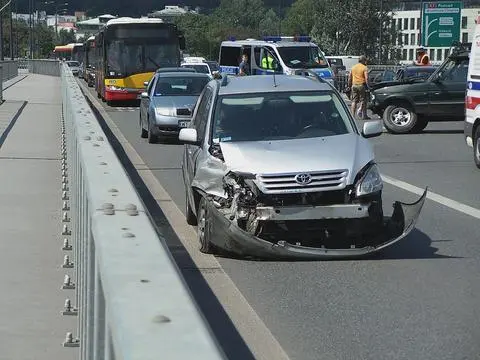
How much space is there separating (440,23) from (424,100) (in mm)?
31714

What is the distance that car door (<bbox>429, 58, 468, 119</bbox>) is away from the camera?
25.0 metres

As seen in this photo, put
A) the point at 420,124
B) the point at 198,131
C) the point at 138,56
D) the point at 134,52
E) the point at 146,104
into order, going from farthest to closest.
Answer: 1. the point at 134,52
2. the point at 138,56
3. the point at 420,124
4. the point at 146,104
5. the point at 198,131

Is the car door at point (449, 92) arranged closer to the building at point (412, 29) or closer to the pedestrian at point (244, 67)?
the pedestrian at point (244, 67)

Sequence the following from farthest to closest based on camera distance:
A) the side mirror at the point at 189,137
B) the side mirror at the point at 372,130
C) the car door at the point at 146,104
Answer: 1. the car door at the point at 146,104
2. the side mirror at the point at 372,130
3. the side mirror at the point at 189,137

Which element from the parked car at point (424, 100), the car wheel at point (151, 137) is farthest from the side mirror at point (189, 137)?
A: the parked car at point (424, 100)

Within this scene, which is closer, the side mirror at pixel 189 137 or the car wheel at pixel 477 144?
the side mirror at pixel 189 137

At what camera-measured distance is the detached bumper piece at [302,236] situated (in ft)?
30.2

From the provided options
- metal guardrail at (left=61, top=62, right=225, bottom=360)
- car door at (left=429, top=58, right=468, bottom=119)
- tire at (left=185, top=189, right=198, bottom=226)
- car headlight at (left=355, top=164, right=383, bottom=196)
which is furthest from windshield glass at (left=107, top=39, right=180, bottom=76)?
metal guardrail at (left=61, top=62, right=225, bottom=360)

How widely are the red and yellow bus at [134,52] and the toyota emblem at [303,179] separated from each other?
2954cm

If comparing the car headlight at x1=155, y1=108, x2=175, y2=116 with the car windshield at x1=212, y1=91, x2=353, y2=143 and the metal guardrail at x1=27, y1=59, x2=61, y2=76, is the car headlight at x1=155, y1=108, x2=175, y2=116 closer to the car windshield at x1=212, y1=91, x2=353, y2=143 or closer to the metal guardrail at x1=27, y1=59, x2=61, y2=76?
the car windshield at x1=212, y1=91, x2=353, y2=143

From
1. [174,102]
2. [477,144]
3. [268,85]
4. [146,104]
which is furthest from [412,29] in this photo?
[268,85]

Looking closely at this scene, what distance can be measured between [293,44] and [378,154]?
18188 mm

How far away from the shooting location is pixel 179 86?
80.9 feet

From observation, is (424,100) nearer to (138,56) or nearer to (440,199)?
(440,199)
